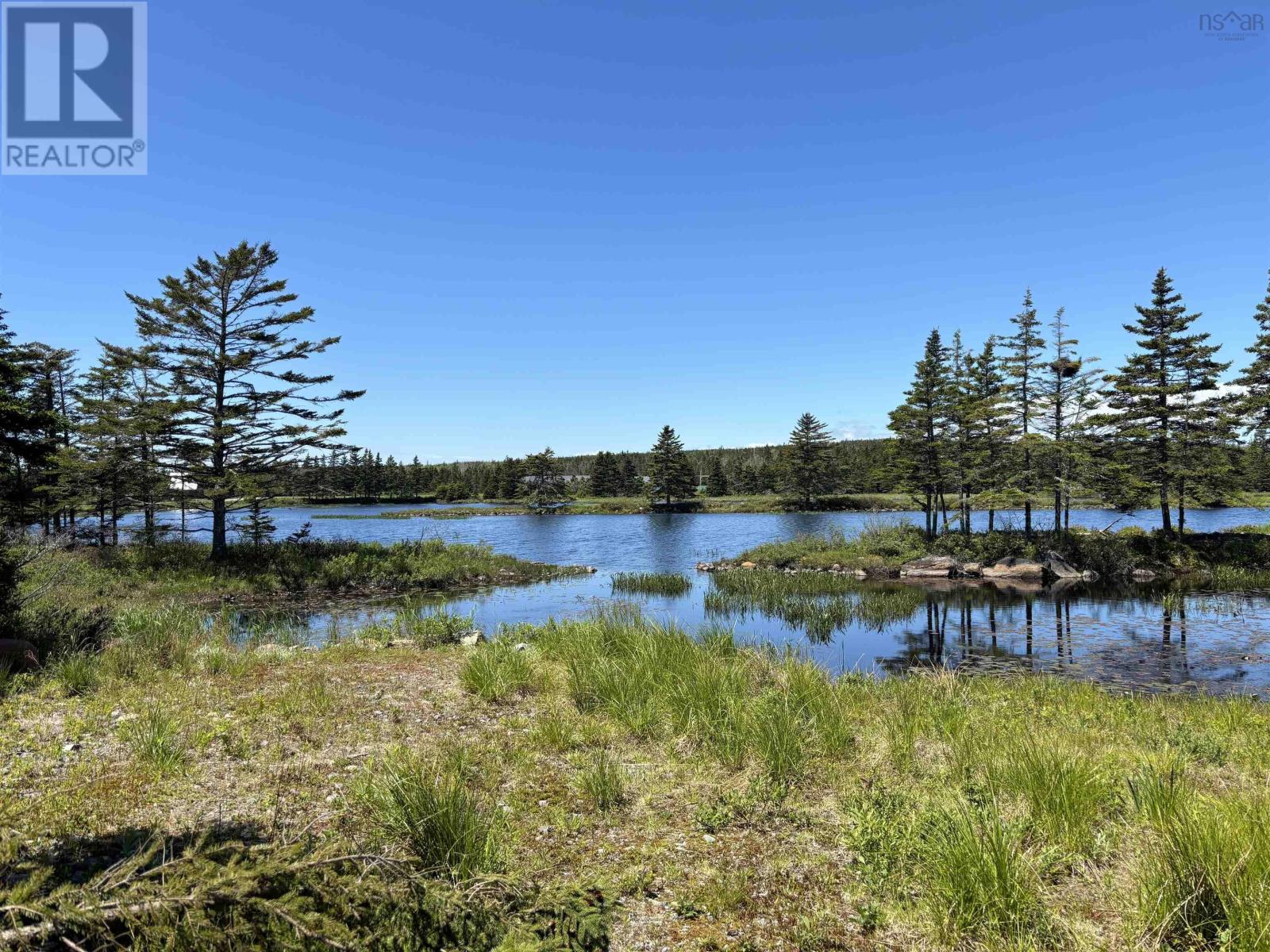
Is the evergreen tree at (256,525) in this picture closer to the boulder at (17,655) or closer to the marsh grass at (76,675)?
the boulder at (17,655)

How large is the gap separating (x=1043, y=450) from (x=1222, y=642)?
18.7 metres

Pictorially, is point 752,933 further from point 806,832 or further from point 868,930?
point 806,832

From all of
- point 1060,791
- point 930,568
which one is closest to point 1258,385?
point 930,568

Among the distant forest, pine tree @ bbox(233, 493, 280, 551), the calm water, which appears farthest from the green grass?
the distant forest

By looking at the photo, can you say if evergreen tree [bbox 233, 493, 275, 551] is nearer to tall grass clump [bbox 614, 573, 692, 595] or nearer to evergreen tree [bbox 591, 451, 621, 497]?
tall grass clump [bbox 614, 573, 692, 595]

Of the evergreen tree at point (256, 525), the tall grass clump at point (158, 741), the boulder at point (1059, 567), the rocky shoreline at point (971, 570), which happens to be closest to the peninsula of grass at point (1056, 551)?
the rocky shoreline at point (971, 570)

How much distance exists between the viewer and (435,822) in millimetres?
4145

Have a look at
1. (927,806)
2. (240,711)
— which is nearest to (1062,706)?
(927,806)

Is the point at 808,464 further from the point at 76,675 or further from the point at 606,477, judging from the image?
the point at 76,675

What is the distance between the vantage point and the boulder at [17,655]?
27.4 ft

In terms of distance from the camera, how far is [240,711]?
7.30m

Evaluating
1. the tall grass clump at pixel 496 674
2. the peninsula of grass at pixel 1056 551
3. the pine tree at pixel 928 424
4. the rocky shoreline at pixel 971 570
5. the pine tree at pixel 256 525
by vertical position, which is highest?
the pine tree at pixel 928 424

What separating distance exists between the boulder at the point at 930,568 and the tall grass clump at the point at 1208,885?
1107 inches

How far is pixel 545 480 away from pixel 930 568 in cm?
6891
